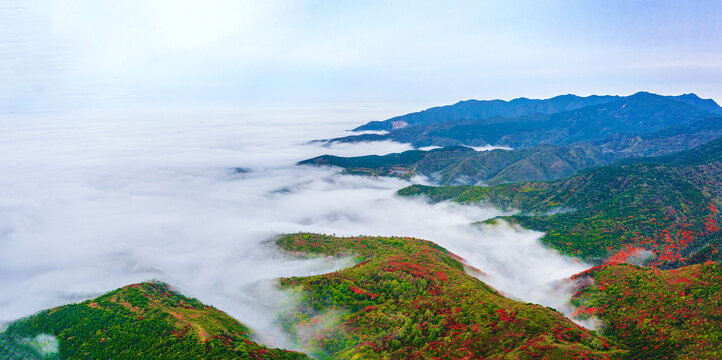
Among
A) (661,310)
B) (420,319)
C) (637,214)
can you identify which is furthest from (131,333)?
(637,214)

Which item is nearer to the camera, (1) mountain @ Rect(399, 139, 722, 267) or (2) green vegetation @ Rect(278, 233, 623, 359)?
(2) green vegetation @ Rect(278, 233, 623, 359)

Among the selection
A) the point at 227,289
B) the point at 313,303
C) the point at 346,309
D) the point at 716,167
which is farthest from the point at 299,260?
the point at 716,167

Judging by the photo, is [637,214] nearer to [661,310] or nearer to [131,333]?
[661,310]

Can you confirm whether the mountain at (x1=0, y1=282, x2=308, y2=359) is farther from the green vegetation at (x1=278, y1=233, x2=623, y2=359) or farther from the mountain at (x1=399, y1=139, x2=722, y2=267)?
the mountain at (x1=399, y1=139, x2=722, y2=267)

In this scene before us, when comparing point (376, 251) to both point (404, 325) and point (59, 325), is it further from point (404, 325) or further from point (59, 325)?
point (59, 325)

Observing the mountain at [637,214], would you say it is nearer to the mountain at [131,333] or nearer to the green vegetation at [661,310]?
the green vegetation at [661,310]

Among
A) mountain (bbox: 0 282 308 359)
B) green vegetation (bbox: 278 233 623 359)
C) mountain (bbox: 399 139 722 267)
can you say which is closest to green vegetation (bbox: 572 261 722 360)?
green vegetation (bbox: 278 233 623 359)

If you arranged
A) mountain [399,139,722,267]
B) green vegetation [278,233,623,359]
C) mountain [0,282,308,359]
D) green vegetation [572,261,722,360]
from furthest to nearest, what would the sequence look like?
1. mountain [399,139,722,267]
2. green vegetation [572,261,722,360]
3. mountain [0,282,308,359]
4. green vegetation [278,233,623,359]
